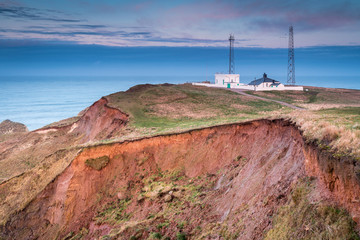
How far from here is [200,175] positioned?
20.2 meters

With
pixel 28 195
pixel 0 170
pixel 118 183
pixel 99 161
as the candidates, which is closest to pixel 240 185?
pixel 118 183

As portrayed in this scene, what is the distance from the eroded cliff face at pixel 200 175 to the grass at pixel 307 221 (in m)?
0.58

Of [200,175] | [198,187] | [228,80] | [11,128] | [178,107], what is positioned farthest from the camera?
[11,128]

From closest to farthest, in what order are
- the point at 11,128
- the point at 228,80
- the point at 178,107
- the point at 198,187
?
1. the point at 198,187
2. the point at 178,107
3. the point at 228,80
4. the point at 11,128

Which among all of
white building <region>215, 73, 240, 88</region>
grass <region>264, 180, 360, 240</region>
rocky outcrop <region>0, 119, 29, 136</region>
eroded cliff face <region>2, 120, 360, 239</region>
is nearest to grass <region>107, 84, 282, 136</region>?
eroded cliff face <region>2, 120, 360, 239</region>

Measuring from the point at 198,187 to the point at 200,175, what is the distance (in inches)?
83.4

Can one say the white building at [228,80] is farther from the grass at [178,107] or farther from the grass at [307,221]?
the grass at [307,221]

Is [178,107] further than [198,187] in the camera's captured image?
Yes

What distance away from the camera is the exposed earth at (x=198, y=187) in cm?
856

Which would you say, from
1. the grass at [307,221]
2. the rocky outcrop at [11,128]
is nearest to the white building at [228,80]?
the rocky outcrop at [11,128]

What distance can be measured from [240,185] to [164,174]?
8636mm

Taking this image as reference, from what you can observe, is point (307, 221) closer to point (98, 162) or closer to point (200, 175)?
point (200, 175)

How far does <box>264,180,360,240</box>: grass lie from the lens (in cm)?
731

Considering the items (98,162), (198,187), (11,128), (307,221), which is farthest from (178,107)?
(11,128)
